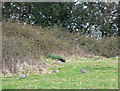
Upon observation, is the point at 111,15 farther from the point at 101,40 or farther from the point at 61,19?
the point at 61,19

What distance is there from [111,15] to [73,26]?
10.3 feet

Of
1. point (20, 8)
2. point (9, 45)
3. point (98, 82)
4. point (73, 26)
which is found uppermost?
point (20, 8)

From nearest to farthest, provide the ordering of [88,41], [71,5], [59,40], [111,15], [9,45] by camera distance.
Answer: [9,45] < [59,40] < [88,41] < [71,5] < [111,15]

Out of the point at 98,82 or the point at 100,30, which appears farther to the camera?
the point at 100,30

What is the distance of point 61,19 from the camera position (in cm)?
1494

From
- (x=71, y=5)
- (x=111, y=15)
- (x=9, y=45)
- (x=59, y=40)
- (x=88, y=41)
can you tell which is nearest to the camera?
(x=9, y=45)

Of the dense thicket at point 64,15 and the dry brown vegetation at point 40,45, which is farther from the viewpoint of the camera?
the dense thicket at point 64,15

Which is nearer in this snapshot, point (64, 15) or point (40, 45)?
point (40, 45)

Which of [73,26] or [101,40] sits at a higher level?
[73,26]

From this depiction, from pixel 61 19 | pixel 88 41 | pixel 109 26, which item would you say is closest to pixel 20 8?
pixel 61 19

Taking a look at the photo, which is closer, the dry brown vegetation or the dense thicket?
the dry brown vegetation

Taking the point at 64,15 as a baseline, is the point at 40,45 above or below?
below

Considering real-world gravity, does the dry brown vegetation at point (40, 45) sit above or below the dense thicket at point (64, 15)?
below

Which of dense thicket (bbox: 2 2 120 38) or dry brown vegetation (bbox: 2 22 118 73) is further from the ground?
dense thicket (bbox: 2 2 120 38)
